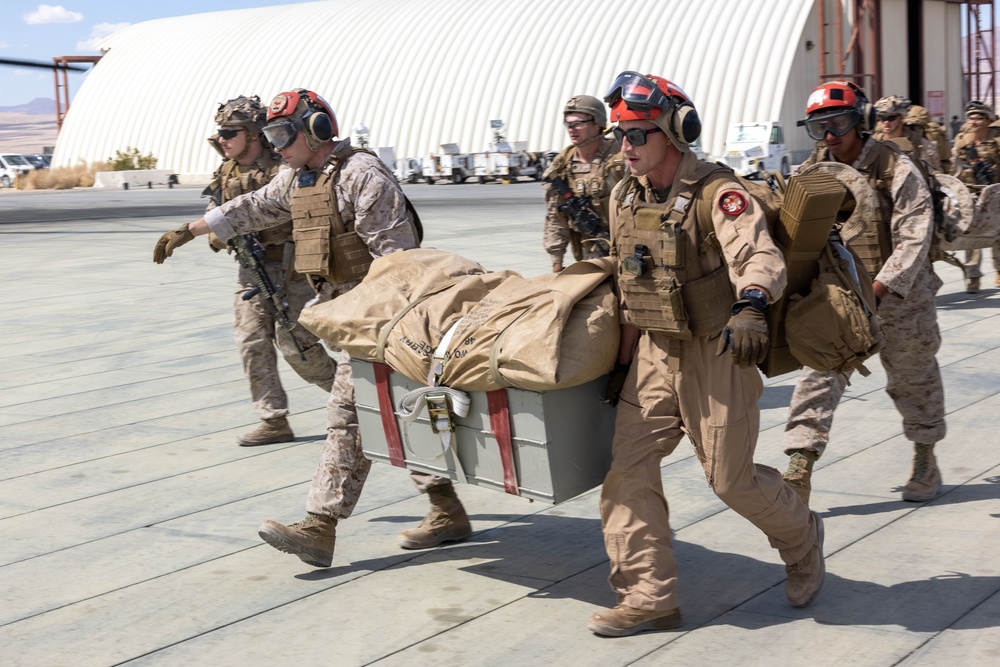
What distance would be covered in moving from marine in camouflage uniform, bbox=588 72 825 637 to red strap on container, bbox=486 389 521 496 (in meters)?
0.33

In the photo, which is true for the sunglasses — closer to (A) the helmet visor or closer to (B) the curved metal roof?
(A) the helmet visor

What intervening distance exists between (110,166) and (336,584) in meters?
50.8

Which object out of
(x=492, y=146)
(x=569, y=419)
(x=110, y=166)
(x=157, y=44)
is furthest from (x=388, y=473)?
(x=157, y=44)

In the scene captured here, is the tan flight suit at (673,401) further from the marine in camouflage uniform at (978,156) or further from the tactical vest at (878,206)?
the marine in camouflage uniform at (978,156)

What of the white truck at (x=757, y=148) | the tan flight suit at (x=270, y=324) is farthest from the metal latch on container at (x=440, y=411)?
the white truck at (x=757, y=148)

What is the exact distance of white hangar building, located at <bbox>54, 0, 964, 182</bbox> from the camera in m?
39.4

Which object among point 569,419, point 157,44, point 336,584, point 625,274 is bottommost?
point 336,584

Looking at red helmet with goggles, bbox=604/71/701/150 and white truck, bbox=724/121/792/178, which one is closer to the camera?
red helmet with goggles, bbox=604/71/701/150

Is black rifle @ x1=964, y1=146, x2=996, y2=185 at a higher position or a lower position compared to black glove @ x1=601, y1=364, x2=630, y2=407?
higher

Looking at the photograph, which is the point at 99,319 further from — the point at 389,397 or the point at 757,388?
the point at 757,388

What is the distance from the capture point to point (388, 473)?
255 inches

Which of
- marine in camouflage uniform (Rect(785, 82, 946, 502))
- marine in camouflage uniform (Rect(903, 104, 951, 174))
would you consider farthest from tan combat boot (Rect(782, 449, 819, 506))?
marine in camouflage uniform (Rect(903, 104, 951, 174))

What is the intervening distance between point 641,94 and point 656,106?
0.07 m

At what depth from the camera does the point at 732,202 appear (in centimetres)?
394
